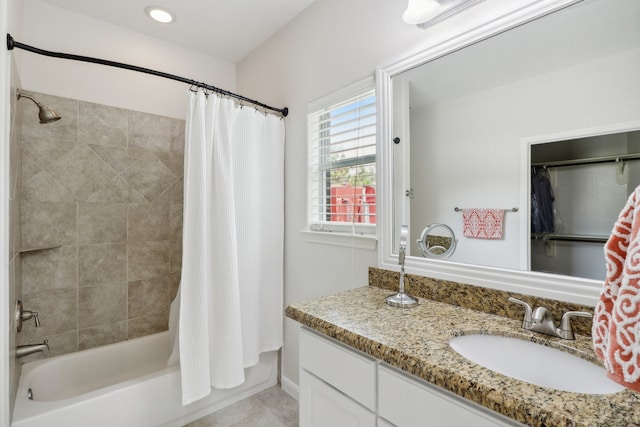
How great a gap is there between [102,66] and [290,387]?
2.58m

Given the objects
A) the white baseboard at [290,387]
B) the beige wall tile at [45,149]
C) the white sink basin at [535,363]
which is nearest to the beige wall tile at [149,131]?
the beige wall tile at [45,149]

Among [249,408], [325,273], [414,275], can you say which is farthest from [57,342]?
[414,275]

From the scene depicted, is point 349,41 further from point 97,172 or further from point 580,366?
point 97,172

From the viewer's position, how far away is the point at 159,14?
6.46 ft

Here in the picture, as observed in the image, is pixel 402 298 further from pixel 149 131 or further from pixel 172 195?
pixel 149 131

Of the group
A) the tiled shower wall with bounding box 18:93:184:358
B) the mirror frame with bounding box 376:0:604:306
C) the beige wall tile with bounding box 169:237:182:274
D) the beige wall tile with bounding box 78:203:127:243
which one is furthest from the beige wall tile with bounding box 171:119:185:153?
the mirror frame with bounding box 376:0:604:306

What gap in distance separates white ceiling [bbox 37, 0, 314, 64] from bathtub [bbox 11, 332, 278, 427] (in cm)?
224

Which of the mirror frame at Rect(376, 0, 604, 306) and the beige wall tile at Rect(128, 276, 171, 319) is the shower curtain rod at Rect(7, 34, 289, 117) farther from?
the beige wall tile at Rect(128, 276, 171, 319)

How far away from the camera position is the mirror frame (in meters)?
0.95

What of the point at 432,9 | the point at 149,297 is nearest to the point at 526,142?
the point at 432,9

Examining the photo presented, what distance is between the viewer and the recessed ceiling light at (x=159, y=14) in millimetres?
1920

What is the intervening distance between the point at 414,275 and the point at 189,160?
133 cm

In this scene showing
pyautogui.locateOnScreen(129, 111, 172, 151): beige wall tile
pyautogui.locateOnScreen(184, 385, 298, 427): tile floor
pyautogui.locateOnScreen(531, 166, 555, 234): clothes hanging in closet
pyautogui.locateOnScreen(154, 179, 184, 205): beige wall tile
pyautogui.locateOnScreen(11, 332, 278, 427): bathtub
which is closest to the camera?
pyautogui.locateOnScreen(531, 166, 555, 234): clothes hanging in closet

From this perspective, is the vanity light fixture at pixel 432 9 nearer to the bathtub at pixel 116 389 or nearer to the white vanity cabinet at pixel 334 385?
the white vanity cabinet at pixel 334 385
